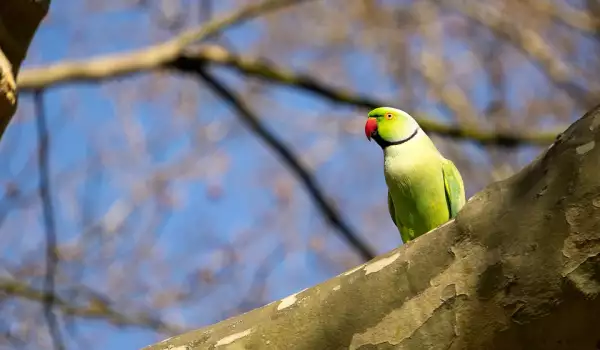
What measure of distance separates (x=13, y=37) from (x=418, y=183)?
1.18m

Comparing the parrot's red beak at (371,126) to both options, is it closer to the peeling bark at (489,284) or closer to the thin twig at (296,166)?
the peeling bark at (489,284)

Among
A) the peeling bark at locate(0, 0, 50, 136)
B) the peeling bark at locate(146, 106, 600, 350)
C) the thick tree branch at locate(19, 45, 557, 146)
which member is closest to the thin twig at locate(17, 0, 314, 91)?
the thick tree branch at locate(19, 45, 557, 146)

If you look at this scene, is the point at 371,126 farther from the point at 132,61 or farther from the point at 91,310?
the point at 91,310

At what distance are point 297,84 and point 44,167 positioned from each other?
4.52 ft

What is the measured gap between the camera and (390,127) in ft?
7.02

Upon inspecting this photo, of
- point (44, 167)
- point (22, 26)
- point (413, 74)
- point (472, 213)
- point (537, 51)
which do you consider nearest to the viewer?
point (472, 213)

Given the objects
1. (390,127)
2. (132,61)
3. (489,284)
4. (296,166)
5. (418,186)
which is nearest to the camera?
(489,284)

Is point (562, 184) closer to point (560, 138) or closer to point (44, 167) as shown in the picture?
point (560, 138)

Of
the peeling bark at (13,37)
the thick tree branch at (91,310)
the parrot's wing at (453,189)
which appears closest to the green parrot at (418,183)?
the parrot's wing at (453,189)

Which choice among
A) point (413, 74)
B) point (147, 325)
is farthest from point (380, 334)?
point (413, 74)

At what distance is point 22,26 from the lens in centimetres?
183

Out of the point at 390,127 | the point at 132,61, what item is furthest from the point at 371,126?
the point at 132,61

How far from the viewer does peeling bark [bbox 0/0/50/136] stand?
1759 millimetres

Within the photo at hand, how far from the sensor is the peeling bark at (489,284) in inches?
37.5
